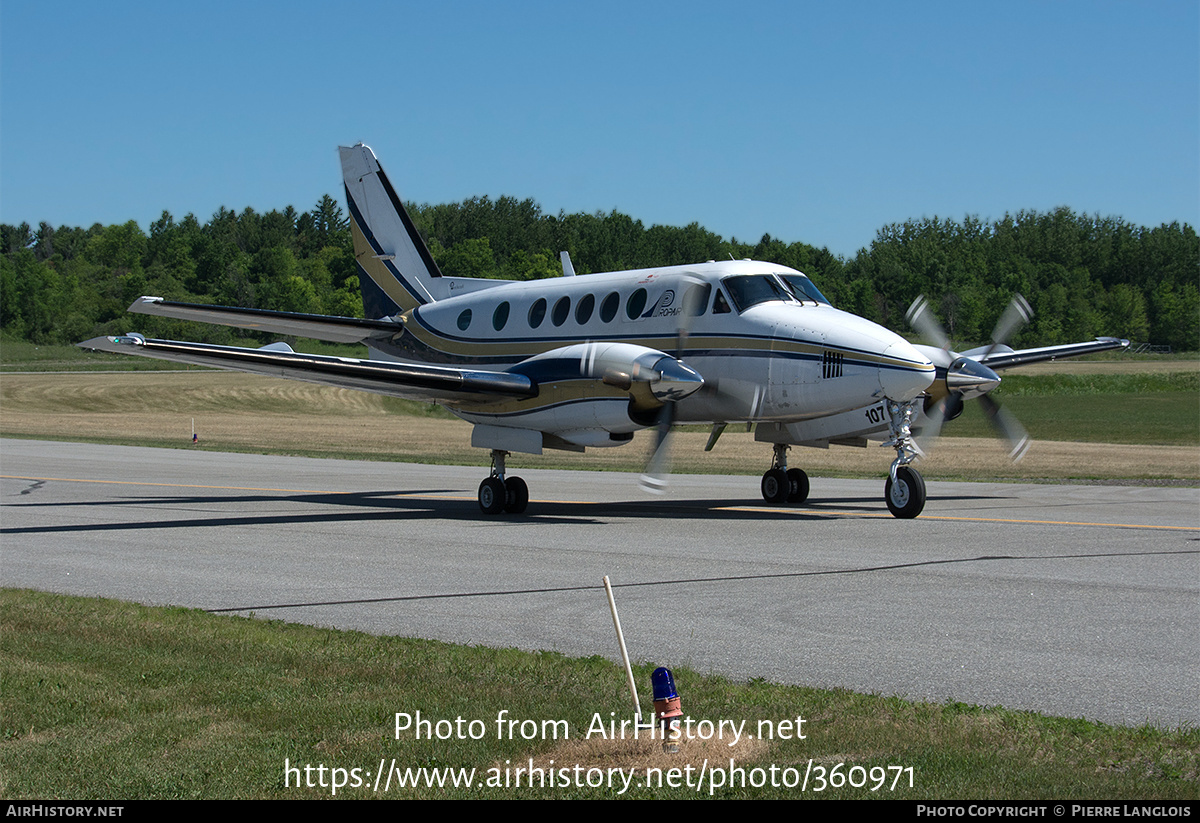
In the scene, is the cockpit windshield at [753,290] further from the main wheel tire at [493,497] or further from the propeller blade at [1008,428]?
the main wheel tire at [493,497]

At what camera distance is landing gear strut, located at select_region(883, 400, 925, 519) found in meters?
17.3

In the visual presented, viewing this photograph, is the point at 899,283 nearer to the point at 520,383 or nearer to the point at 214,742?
the point at 520,383

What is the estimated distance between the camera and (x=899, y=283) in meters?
102

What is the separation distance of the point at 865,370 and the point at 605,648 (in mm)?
9814

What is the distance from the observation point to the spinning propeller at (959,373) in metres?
19.1

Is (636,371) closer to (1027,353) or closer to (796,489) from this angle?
(796,489)

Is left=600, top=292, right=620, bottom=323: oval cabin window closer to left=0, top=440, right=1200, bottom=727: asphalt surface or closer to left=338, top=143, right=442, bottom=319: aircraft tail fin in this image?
left=0, top=440, right=1200, bottom=727: asphalt surface

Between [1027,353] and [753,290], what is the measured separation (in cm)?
715

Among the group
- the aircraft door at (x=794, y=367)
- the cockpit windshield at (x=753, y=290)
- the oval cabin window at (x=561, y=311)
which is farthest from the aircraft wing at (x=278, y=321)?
the aircraft door at (x=794, y=367)

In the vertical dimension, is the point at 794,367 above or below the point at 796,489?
above

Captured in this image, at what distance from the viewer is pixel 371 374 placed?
1847 centimetres

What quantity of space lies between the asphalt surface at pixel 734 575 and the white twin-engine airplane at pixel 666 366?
1.50 metres

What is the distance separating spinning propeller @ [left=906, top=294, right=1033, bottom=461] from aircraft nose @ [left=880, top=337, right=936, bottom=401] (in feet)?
6.69

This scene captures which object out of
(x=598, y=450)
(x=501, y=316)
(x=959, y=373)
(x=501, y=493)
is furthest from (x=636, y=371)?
(x=598, y=450)
